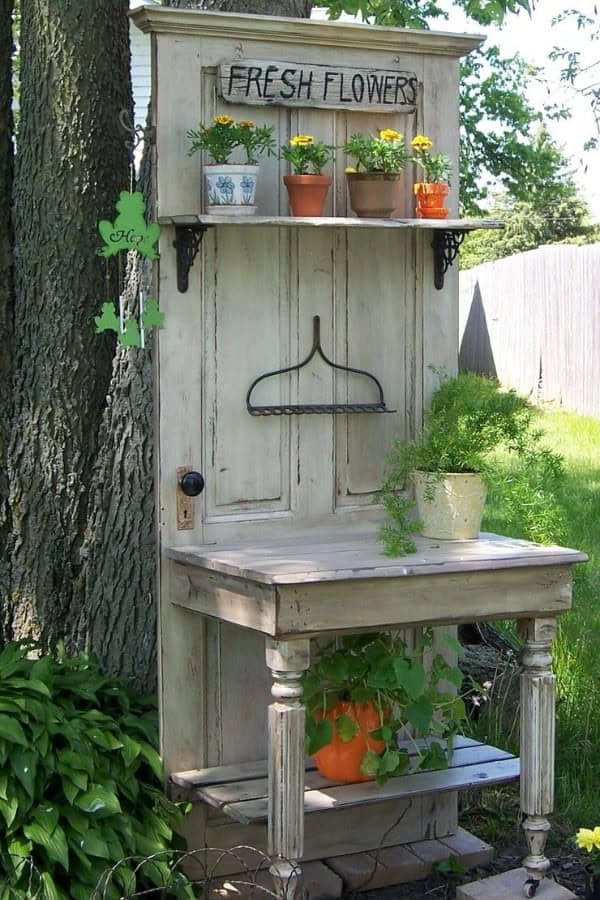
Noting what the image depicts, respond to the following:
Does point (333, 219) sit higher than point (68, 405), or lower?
higher

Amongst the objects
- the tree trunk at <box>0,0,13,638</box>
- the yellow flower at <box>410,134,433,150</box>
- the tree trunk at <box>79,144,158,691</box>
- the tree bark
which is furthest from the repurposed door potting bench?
the tree trunk at <box>0,0,13,638</box>

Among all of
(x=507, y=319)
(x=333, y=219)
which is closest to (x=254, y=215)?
(x=333, y=219)

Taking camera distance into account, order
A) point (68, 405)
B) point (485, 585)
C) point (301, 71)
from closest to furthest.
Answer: point (485, 585), point (301, 71), point (68, 405)

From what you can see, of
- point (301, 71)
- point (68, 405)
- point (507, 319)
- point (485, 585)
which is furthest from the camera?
point (507, 319)

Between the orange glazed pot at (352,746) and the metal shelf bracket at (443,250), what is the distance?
131 centimetres

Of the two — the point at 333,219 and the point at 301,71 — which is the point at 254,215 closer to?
the point at 333,219

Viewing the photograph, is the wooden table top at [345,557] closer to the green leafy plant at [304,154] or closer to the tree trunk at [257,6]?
the green leafy plant at [304,154]

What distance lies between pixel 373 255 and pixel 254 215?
0.48 meters

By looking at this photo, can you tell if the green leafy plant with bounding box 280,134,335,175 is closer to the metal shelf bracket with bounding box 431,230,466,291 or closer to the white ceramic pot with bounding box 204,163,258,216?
the white ceramic pot with bounding box 204,163,258,216

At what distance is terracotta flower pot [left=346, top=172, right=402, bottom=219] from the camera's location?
3770 mm

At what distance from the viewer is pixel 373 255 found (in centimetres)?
400

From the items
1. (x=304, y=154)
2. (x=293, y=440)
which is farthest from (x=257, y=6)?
(x=293, y=440)

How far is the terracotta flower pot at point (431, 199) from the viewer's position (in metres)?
3.90

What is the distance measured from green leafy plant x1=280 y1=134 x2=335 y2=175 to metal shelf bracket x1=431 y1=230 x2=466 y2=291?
47cm
